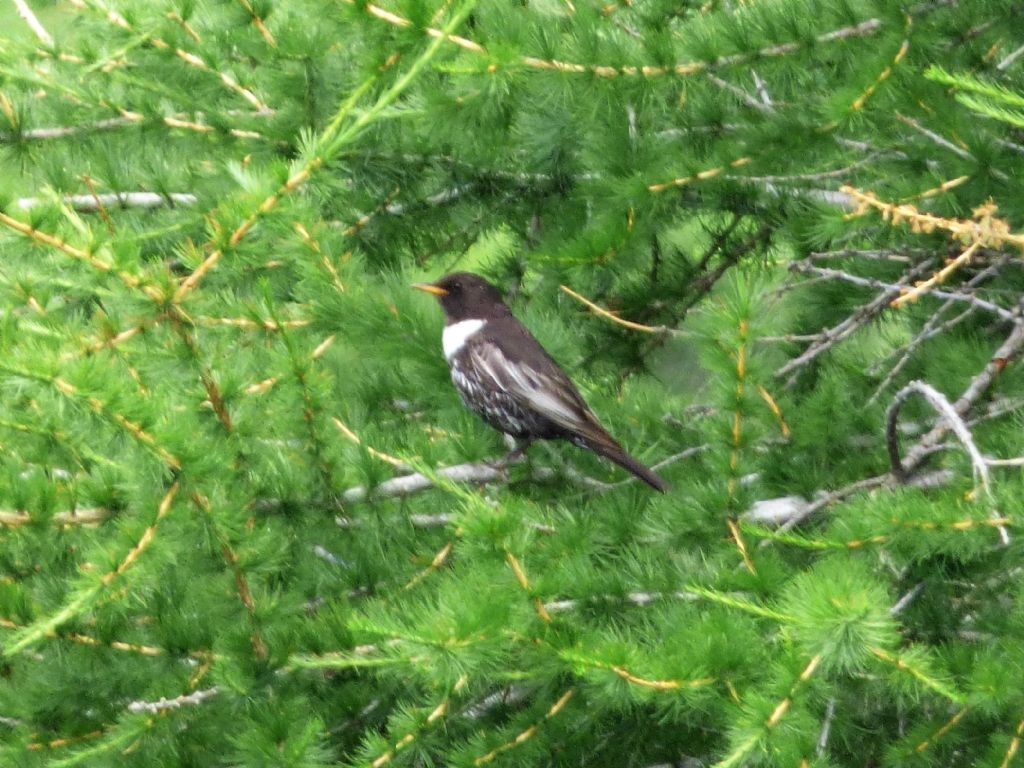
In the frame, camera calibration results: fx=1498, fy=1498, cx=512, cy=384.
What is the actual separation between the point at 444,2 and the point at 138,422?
115cm

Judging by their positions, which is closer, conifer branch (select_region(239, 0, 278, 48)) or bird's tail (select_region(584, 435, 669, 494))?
bird's tail (select_region(584, 435, 669, 494))

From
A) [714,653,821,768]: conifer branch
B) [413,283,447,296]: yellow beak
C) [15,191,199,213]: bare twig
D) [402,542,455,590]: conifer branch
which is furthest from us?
[413,283,447,296]: yellow beak

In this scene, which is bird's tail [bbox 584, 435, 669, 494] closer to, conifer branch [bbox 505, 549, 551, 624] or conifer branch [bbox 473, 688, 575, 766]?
conifer branch [bbox 473, 688, 575, 766]

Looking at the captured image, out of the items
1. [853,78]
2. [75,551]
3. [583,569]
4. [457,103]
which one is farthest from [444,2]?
[75,551]

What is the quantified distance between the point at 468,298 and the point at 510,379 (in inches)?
20.1

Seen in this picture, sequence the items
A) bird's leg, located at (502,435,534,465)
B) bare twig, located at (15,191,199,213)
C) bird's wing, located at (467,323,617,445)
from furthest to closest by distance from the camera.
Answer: bare twig, located at (15,191,199,213), bird's wing, located at (467,323,617,445), bird's leg, located at (502,435,534,465)

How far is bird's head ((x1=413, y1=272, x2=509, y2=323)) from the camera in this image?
203 inches

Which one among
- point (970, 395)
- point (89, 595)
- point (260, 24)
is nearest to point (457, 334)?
point (260, 24)

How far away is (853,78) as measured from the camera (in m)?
3.39

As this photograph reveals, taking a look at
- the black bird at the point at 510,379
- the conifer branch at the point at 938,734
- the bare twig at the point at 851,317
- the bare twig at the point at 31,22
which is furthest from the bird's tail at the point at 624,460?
the bare twig at the point at 31,22

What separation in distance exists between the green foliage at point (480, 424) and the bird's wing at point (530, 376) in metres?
0.10

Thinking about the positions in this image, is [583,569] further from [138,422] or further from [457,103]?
[457,103]

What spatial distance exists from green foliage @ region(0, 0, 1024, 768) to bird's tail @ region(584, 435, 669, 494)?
2.6 inches

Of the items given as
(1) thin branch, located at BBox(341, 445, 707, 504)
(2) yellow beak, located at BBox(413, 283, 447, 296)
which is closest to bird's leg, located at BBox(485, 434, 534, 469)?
(1) thin branch, located at BBox(341, 445, 707, 504)
